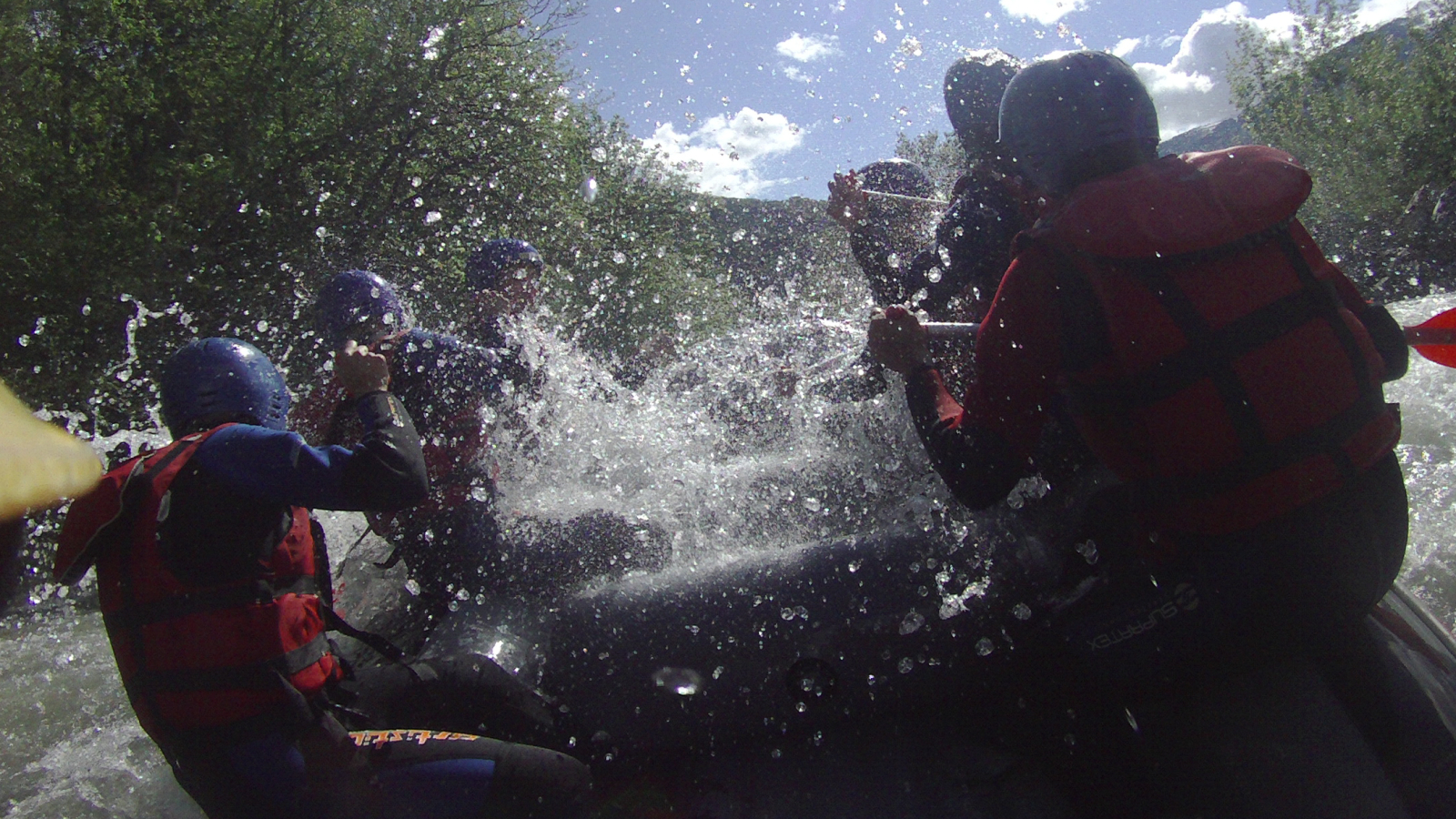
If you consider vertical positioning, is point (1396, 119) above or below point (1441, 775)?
above

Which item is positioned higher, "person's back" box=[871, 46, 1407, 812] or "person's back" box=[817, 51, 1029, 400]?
"person's back" box=[817, 51, 1029, 400]

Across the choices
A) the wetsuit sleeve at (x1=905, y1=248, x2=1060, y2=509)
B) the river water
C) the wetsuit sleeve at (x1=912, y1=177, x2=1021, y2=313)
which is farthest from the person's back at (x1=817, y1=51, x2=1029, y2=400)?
the wetsuit sleeve at (x1=905, y1=248, x2=1060, y2=509)

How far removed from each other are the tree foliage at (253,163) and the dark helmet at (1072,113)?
27.4ft

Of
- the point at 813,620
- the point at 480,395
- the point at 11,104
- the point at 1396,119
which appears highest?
the point at 1396,119

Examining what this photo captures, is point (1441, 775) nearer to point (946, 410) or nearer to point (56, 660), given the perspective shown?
point (946, 410)

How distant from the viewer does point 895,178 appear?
4422mm

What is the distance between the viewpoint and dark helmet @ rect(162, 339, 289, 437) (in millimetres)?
2330

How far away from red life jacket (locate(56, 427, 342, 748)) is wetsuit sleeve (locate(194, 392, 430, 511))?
13cm

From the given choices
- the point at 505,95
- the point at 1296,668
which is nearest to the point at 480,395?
the point at 1296,668

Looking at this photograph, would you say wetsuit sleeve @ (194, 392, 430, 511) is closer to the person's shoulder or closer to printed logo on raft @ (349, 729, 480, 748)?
the person's shoulder

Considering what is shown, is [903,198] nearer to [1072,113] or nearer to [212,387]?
[1072,113]

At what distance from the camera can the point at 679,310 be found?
56.9 ft

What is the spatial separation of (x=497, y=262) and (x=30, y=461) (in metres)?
3.44

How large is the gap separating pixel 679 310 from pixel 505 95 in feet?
20.6
